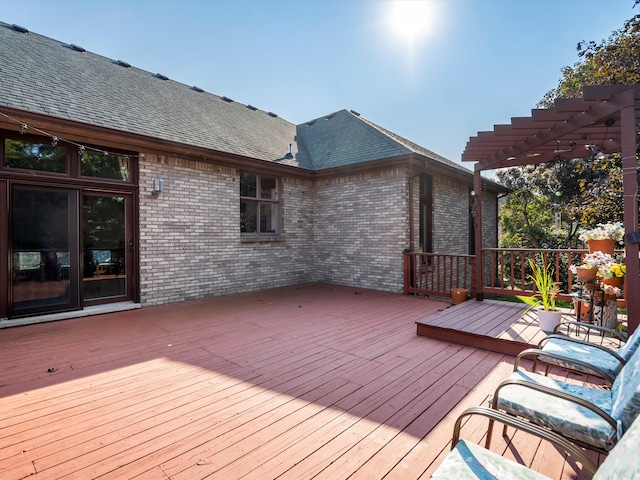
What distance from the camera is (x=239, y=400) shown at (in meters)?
2.65

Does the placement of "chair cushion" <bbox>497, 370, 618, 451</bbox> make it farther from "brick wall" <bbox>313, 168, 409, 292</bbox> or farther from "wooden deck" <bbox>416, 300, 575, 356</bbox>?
"brick wall" <bbox>313, 168, 409, 292</bbox>

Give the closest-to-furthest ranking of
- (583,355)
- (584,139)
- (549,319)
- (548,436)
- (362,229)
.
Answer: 1. (548,436)
2. (583,355)
3. (549,319)
4. (584,139)
5. (362,229)

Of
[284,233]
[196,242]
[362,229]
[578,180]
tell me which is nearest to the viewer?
[196,242]

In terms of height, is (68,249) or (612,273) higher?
(68,249)

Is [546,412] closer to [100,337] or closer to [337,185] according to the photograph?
[100,337]

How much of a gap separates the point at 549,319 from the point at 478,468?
9.74ft

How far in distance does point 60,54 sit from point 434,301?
Answer: 9698 millimetres

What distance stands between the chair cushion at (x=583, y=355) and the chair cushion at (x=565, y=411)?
0.32 meters

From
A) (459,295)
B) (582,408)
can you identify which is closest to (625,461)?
(582,408)

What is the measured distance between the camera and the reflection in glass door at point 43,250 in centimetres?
486

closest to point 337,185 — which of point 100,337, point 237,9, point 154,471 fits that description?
point 237,9

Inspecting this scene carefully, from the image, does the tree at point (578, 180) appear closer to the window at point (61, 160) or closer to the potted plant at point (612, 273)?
the potted plant at point (612, 273)

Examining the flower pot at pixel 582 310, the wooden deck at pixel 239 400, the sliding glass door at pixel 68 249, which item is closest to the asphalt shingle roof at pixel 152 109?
the sliding glass door at pixel 68 249

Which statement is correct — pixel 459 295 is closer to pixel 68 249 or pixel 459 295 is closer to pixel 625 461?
pixel 625 461
